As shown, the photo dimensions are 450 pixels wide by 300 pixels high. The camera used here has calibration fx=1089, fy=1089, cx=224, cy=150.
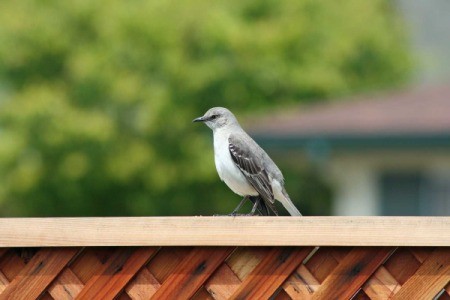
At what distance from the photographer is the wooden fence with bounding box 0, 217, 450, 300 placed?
414 cm

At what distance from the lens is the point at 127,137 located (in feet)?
79.9

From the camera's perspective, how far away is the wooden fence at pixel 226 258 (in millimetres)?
4137

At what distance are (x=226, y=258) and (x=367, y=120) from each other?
17.8m

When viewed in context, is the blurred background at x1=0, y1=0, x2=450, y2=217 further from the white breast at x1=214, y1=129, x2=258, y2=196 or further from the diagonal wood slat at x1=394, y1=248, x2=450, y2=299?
the diagonal wood slat at x1=394, y1=248, x2=450, y2=299

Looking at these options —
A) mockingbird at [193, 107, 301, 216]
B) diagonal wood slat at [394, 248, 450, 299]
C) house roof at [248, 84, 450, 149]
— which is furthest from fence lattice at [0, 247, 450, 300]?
house roof at [248, 84, 450, 149]

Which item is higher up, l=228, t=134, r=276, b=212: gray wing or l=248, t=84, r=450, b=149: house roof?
l=228, t=134, r=276, b=212: gray wing

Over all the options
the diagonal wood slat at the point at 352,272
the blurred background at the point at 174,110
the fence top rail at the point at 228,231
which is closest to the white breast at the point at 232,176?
the fence top rail at the point at 228,231

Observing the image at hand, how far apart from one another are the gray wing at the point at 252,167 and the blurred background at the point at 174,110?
13.3m

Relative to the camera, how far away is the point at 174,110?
23438 millimetres

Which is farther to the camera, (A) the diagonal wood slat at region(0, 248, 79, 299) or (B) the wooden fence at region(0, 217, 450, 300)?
(A) the diagonal wood slat at region(0, 248, 79, 299)

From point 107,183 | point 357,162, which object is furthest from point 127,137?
point 357,162

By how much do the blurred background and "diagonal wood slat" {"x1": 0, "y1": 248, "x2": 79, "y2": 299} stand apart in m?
17.1

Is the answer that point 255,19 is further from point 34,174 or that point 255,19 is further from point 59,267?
point 59,267

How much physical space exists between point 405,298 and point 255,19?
21565mm
